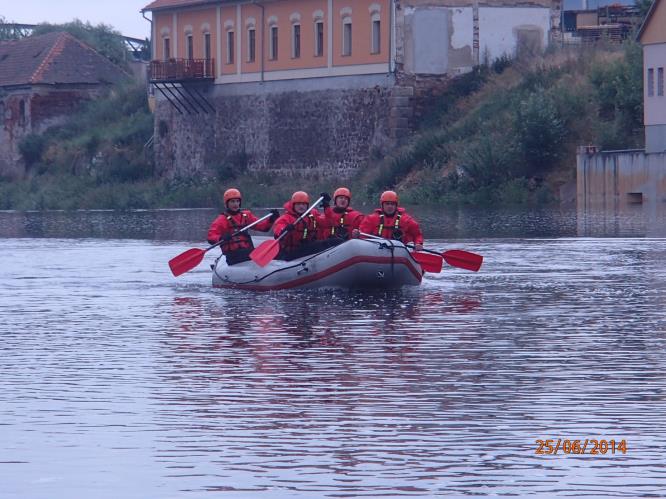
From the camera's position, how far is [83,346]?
1747cm

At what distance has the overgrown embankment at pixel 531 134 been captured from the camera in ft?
172

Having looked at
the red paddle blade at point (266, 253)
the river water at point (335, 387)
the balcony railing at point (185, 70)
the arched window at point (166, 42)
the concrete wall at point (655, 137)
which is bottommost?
the river water at point (335, 387)

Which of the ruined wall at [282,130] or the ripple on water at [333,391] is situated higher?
the ruined wall at [282,130]

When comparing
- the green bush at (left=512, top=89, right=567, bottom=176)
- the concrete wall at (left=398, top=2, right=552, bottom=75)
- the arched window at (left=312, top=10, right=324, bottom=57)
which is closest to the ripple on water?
the green bush at (left=512, top=89, right=567, bottom=176)

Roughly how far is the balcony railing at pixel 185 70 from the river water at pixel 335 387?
45.2 m

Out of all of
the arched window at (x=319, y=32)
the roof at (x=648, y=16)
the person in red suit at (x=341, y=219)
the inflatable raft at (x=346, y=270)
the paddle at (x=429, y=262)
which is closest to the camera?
the inflatable raft at (x=346, y=270)

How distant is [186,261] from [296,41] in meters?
41.5

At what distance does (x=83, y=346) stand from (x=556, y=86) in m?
39.6

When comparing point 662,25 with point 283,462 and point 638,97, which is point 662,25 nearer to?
point 638,97

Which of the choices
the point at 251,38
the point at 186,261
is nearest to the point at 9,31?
the point at 251,38

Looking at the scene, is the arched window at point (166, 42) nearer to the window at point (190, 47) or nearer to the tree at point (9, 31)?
the window at point (190, 47)

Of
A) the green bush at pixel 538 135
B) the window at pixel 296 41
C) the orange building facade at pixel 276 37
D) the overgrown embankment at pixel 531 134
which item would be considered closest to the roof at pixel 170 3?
the orange building facade at pixel 276 37

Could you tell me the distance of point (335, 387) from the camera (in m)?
14.0

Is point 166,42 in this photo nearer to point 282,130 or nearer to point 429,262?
point 282,130
